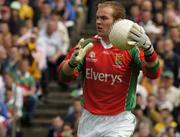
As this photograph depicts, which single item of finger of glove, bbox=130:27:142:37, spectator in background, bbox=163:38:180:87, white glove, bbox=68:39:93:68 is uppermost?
finger of glove, bbox=130:27:142:37

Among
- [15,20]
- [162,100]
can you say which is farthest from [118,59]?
[15,20]

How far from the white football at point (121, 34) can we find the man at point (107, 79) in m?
0.50

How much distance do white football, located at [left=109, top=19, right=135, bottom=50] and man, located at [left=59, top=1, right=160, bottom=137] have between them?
502 mm

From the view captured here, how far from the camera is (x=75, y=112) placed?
17578 mm

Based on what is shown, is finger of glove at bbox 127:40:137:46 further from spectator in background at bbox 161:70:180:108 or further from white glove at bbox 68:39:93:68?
spectator in background at bbox 161:70:180:108

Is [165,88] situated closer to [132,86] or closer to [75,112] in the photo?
[75,112]

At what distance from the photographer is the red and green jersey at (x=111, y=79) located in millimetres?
10930

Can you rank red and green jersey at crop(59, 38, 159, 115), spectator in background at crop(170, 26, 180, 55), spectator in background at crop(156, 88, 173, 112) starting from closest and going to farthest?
red and green jersey at crop(59, 38, 159, 115)
spectator in background at crop(156, 88, 173, 112)
spectator in background at crop(170, 26, 180, 55)

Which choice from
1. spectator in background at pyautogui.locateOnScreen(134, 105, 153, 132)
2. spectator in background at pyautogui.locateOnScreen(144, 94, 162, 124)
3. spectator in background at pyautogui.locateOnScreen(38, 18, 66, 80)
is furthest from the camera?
spectator in background at pyautogui.locateOnScreen(38, 18, 66, 80)

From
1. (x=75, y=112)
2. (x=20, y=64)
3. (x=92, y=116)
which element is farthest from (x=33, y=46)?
(x=92, y=116)

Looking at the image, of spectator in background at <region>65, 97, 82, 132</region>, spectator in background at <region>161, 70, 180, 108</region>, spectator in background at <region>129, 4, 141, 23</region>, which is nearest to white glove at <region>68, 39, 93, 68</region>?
spectator in background at <region>65, 97, 82, 132</region>

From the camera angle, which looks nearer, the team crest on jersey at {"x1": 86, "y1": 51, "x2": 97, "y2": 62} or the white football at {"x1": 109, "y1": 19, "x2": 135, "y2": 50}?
the white football at {"x1": 109, "y1": 19, "x2": 135, "y2": 50}

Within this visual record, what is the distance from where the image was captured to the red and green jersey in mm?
10930

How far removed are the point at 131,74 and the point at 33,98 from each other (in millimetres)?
7409
